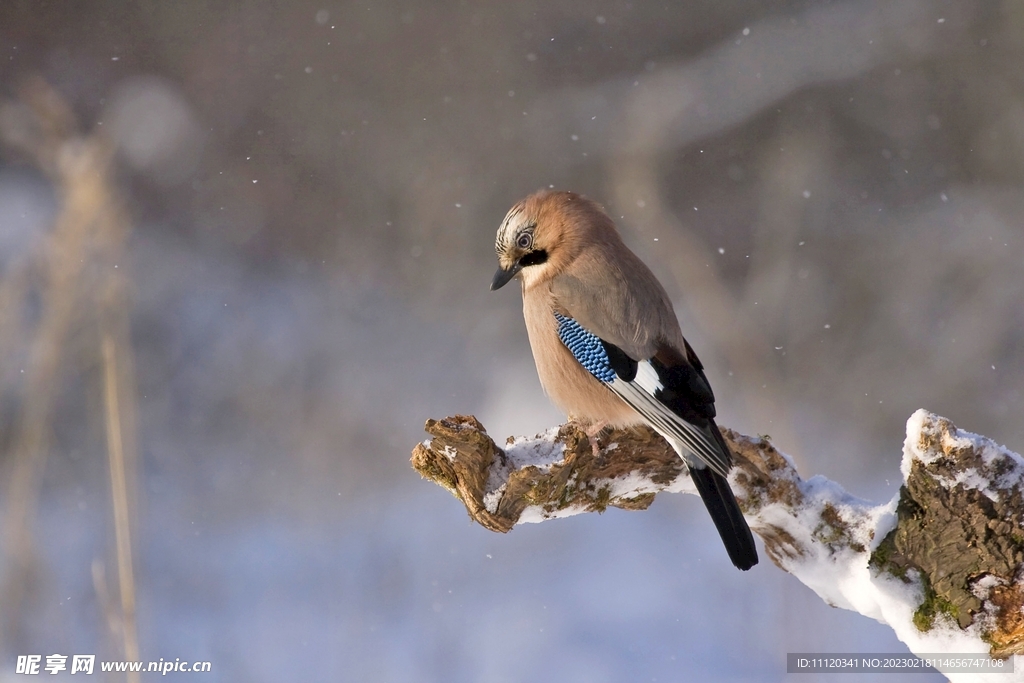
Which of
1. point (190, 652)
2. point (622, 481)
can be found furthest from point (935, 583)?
point (190, 652)

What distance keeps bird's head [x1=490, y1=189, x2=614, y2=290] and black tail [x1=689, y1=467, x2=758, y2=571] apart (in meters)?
0.77

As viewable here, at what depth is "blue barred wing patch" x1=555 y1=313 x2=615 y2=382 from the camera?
7.59ft

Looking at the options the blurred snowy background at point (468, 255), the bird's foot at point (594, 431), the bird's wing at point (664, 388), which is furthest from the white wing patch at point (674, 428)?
the blurred snowy background at point (468, 255)

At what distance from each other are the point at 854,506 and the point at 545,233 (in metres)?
1.12

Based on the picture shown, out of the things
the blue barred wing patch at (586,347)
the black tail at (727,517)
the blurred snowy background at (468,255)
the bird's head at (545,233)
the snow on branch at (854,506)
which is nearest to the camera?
the snow on branch at (854,506)

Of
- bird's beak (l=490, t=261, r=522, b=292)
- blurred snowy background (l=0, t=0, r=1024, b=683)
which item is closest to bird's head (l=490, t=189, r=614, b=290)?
bird's beak (l=490, t=261, r=522, b=292)

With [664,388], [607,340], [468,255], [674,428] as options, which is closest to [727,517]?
[674,428]

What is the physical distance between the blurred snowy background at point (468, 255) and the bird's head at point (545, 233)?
5.72 ft

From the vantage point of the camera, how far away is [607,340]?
7.73 feet

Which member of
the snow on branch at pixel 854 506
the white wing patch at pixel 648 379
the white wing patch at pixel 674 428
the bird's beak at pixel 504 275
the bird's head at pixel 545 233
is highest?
the bird's head at pixel 545 233

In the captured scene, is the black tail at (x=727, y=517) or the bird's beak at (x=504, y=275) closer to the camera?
the black tail at (x=727, y=517)

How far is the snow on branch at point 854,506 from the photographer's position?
1746 millimetres

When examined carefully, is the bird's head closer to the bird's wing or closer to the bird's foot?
the bird's wing

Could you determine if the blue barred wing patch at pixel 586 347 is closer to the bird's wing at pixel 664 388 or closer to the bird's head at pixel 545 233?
the bird's wing at pixel 664 388
